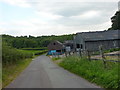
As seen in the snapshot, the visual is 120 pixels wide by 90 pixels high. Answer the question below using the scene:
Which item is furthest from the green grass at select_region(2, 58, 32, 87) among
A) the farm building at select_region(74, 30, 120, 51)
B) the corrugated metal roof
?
the corrugated metal roof

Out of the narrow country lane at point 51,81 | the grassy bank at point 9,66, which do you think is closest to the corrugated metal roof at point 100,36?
the grassy bank at point 9,66

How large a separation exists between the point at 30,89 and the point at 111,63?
15.2ft

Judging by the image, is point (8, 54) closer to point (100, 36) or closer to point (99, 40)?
point (99, 40)

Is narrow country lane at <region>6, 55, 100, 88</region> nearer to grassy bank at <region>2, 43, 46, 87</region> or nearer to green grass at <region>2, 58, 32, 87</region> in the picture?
green grass at <region>2, 58, 32, 87</region>

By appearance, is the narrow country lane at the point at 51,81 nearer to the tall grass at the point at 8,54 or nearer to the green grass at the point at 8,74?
the green grass at the point at 8,74

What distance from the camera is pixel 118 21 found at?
2514 inches

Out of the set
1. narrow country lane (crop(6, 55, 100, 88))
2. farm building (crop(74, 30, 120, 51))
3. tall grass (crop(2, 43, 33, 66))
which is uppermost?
farm building (crop(74, 30, 120, 51))

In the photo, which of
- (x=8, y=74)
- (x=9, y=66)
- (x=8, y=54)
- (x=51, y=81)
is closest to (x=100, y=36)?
(x=9, y=66)

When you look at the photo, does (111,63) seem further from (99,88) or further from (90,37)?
(90,37)

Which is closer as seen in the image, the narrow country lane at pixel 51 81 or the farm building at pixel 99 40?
the narrow country lane at pixel 51 81

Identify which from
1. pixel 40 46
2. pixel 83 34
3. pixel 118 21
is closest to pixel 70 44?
pixel 118 21

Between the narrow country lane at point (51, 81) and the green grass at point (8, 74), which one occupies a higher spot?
the narrow country lane at point (51, 81)

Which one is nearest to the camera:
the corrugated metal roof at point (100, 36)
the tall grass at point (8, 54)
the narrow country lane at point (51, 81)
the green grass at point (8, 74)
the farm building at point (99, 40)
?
the narrow country lane at point (51, 81)

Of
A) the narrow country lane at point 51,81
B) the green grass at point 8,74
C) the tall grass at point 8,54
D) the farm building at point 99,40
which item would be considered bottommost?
the green grass at point 8,74
